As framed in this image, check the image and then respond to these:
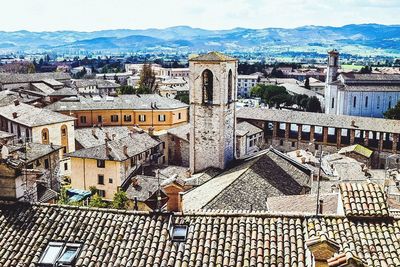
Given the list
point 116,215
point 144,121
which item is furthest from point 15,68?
point 116,215

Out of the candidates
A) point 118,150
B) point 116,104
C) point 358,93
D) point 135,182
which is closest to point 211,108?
point 135,182

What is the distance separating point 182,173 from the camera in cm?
3759

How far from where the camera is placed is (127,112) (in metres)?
59.4

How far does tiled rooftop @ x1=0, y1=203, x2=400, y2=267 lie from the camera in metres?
9.20

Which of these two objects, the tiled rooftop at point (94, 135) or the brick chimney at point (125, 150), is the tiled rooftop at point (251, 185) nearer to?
the brick chimney at point (125, 150)

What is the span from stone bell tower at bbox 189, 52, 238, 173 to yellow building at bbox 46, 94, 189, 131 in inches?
1004

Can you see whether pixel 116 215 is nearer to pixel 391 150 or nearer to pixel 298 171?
pixel 298 171

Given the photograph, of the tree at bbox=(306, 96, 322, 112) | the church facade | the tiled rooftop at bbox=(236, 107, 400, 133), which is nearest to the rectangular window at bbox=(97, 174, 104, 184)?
the tiled rooftop at bbox=(236, 107, 400, 133)

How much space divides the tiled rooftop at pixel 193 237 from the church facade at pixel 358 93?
77512 millimetres

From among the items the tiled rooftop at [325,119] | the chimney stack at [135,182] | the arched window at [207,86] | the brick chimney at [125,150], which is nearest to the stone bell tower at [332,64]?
the tiled rooftop at [325,119]

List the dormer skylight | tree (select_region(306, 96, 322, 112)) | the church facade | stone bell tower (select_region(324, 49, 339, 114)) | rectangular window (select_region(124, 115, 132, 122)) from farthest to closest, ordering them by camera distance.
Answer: tree (select_region(306, 96, 322, 112)) → stone bell tower (select_region(324, 49, 339, 114)) → the church facade → rectangular window (select_region(124, 115, 132, 122)) → the dormer skylight

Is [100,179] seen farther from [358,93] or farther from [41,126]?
[358,93]

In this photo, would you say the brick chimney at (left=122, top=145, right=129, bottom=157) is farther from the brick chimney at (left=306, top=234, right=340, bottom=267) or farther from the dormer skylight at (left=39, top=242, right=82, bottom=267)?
the brick chimney at (left=306, top=234, right=340, bottom=267)

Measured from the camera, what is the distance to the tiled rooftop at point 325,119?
2093 inches
